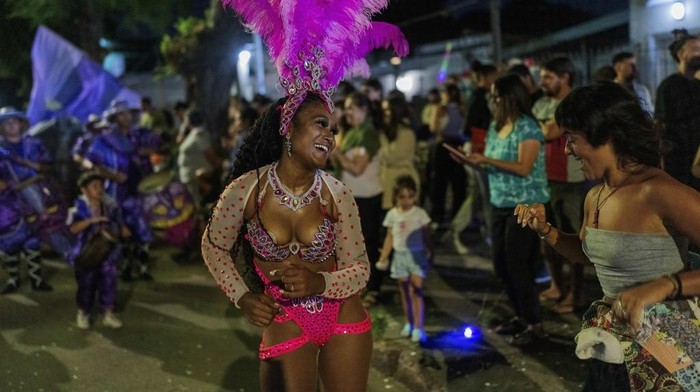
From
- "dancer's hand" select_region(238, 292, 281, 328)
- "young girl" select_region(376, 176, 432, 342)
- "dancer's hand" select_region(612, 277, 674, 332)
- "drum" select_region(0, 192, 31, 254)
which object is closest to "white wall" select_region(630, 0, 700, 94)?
"young girl" select_region(376, 176, 432, 342)

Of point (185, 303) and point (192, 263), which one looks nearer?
point (185, 303)

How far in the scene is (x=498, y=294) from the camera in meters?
7.59

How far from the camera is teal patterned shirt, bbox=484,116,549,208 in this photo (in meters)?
5.75

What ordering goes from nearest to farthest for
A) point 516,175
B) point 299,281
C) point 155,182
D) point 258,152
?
point 299,281 < point 258,152 < point 516,175 < point 155,182

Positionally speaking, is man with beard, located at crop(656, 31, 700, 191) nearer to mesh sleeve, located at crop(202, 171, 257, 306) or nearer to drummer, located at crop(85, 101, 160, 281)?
mesh sleeve, located at crop(202, 171, 257, 306)

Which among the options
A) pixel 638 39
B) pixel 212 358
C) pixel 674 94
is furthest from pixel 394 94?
pixel 638 39

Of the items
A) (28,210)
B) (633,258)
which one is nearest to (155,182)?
(28,210)

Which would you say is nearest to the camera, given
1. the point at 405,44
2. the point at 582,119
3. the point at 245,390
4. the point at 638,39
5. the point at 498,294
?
the point at 582,119

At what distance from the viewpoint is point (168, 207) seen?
1009 centimetres

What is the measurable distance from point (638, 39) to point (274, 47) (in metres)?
9.91

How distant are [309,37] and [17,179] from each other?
6615 millimetres

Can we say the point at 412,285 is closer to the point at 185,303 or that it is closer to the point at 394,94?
the point at 394,94

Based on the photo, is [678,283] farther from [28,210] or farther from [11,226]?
[28,210]

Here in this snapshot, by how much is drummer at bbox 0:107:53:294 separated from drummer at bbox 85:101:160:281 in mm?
631
